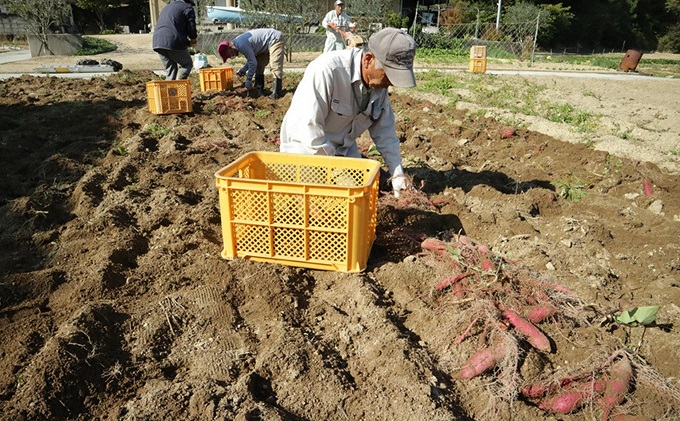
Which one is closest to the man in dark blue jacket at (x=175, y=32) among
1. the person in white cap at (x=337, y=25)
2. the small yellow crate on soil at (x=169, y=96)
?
the small yellow crate on soil at (x=169, y=96)

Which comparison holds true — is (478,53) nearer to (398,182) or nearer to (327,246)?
(398,182)

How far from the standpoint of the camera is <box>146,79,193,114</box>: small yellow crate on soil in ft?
24.4

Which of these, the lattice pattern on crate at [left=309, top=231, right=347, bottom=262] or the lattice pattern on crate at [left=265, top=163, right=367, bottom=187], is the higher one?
the lattice pattern on crate at [left=265, top=163, right=367, bottom=187]

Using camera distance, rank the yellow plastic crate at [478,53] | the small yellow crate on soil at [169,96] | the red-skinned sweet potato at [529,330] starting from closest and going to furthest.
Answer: the red-skinned sweet potato at [529,330], the small yellow crate on soil at [169,96], the yellow plastic crate at [478,53]

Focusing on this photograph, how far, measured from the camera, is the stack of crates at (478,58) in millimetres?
13736

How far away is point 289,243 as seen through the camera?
317 centimetres

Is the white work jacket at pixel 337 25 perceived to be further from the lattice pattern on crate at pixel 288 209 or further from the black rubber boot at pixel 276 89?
the lattice pattern on crate at pixel 288 209

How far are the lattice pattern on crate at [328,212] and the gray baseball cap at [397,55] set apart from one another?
0.87 meters

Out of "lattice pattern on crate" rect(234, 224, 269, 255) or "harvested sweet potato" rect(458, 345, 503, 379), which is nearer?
"harvested sweet potato" rect(458, 345, 503, 379)

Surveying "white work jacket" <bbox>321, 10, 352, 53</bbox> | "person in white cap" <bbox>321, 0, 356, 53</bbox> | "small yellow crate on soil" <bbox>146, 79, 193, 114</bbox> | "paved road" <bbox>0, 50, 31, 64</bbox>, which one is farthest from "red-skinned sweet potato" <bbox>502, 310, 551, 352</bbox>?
"paved road" <bbox>0, 50, 31, 64</bbox>

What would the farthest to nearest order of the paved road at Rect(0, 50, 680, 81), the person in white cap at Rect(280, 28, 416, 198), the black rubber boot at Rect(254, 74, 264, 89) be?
the paved road at Rect(0, 50, 680, 81) < the black rubber boot at Rect(254, 74, 264, 89) < the person in white cap at Rect(280, 28, 416, 198)

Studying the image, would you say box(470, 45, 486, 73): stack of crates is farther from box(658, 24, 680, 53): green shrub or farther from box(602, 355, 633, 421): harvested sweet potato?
box(658, 24, 680, 53): green shrub

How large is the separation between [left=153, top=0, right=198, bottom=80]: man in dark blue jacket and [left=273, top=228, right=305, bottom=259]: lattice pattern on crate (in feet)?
20.3

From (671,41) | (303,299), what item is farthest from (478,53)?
(671,41)
